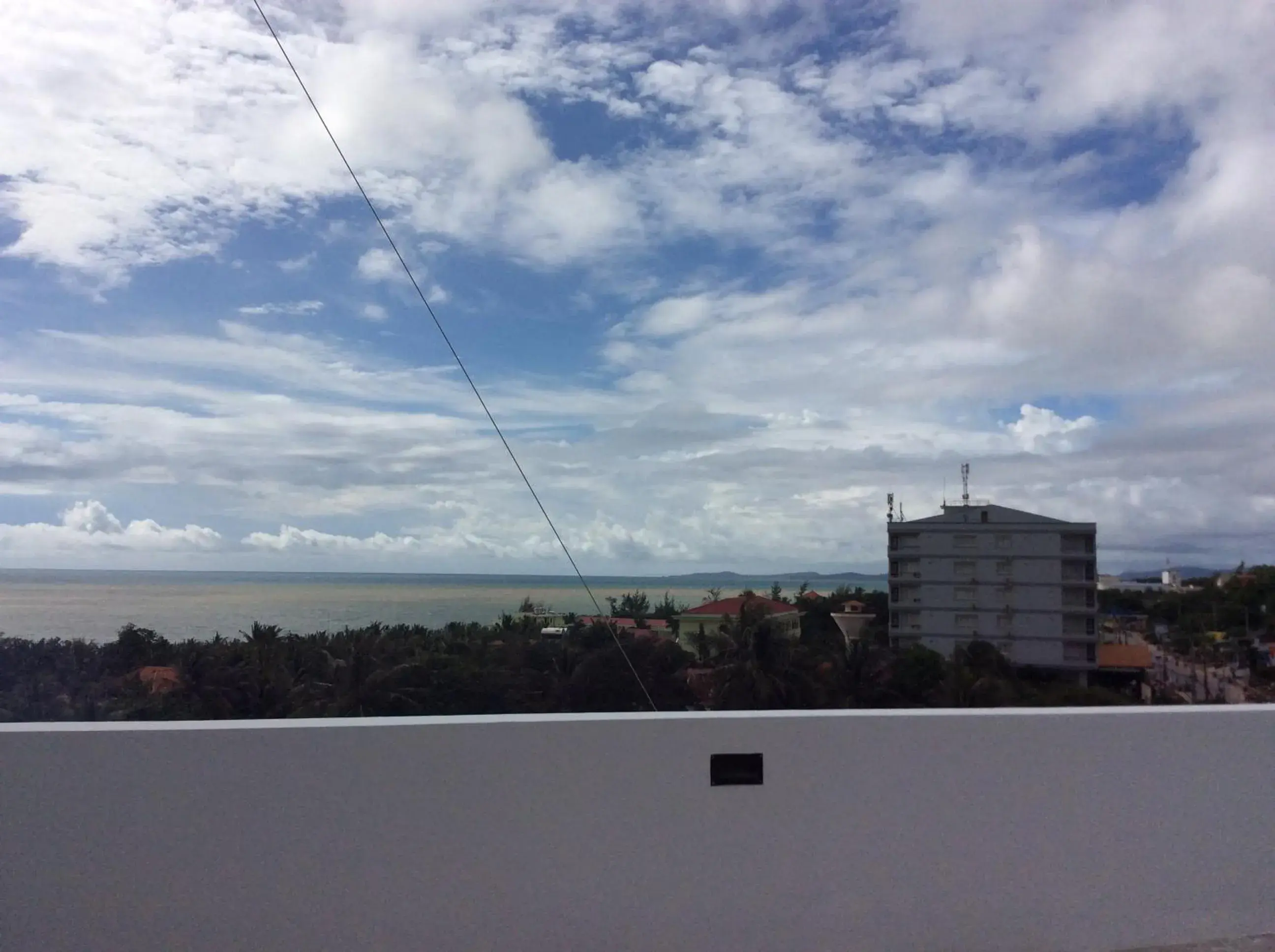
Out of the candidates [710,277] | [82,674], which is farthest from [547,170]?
[82,674]

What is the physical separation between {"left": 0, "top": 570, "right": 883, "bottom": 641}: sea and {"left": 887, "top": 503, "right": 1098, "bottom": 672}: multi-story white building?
0.75 m

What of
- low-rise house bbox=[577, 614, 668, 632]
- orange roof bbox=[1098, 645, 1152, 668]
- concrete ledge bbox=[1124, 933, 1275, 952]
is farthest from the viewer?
orange roof bbox=[1098, 645, 1152, 668]

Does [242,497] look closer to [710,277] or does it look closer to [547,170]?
[547,170]

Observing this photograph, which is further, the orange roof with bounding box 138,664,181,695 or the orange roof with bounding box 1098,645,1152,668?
the orange roof with bounding box 1098,645,1152,668

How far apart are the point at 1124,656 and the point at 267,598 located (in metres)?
8.88

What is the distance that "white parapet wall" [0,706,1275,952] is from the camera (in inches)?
107

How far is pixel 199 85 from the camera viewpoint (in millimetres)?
6391

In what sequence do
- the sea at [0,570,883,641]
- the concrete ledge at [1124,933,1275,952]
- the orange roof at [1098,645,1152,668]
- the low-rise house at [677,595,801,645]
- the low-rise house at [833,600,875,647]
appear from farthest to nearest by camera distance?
1. the low-rise house at [677,595,801,645]
2. the low-rise house at [833,600,875,647]
3. the orange roof at [1098,645,1152,668]
4. the sea at [0,570,883,641]
5. the concrete ledge at [1124,933,1275,952]

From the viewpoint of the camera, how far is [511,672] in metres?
8.38

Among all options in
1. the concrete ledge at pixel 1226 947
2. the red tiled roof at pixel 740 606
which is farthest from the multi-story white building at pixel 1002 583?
the concrete ledge at pixel 1226 947

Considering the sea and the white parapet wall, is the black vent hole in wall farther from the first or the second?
the sea

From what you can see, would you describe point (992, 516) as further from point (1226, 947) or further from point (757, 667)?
point (1226, 947)

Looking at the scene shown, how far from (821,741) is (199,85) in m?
5.98

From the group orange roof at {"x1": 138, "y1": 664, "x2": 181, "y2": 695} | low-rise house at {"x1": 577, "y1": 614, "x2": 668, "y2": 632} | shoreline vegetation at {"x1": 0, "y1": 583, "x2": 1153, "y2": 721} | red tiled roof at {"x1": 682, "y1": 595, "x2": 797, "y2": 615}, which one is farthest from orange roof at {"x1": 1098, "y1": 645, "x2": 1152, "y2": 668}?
orange roof at {"x1": 138, "y1": 664, "x2": 181, "y2": 695}
